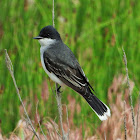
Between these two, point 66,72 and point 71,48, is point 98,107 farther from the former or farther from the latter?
point 71,48

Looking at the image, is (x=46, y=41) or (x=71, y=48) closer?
(x=46, y=41)

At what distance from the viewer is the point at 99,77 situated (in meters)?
4.51

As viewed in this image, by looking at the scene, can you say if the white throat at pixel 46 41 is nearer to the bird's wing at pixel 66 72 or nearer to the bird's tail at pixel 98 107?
the bird's wing at pixel 66 72

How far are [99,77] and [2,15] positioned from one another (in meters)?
1.79

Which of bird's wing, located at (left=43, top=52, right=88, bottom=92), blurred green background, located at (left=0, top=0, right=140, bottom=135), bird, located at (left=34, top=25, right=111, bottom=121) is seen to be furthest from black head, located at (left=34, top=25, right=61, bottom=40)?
blurred green background, located at (left=0, top=0, right=140, bottom=135)

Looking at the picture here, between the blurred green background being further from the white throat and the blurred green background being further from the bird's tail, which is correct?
the white throat

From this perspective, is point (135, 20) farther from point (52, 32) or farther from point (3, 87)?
point (3, 87)

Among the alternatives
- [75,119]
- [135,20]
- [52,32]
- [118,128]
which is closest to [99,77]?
[75,119]

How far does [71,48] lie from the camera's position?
4.73m

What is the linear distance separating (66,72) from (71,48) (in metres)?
0.95

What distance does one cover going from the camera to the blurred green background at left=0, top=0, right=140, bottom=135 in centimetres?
430

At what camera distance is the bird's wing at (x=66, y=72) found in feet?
12.5

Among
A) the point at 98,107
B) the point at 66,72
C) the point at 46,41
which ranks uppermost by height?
the point at 46,41

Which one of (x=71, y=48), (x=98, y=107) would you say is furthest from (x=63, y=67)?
(x=71, y=48)
